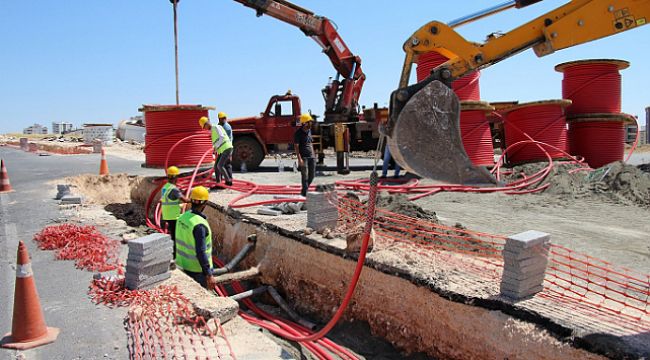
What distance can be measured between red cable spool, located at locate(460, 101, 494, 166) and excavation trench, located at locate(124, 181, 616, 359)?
6086 millimetres

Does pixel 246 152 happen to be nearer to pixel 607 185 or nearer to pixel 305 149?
pixel 305 149

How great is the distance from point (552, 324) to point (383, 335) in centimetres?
183

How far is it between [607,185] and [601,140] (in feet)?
12.1

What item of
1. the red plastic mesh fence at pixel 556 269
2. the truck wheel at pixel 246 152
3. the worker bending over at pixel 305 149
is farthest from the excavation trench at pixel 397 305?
the truck wheel at pixel 246 152

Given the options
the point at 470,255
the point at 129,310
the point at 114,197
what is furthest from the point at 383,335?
the point at 114,197

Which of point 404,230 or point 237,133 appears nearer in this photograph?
point 404,230

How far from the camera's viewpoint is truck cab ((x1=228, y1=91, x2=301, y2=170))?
13820mm

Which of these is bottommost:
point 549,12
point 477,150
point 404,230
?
point 404,230

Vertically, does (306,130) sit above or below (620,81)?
below

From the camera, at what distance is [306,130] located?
26.2 ft

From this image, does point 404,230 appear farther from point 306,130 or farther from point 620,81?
point 620,81

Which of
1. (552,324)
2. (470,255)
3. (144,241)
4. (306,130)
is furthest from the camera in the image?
(306,130)

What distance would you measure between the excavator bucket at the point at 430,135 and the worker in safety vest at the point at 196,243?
235 cm

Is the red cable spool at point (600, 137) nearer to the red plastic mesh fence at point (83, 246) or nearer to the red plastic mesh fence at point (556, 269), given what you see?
the red plastic mesh fence at point (556, 269)
